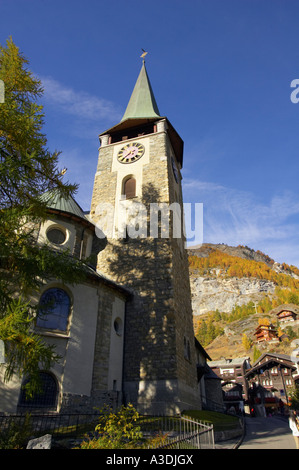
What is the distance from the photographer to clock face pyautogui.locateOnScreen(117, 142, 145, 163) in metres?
25.7

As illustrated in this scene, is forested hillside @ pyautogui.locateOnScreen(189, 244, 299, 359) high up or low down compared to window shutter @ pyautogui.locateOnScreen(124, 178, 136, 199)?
up

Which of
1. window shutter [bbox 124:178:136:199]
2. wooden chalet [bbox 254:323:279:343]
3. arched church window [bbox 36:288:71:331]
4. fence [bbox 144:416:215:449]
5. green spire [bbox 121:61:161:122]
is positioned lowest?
fence [bbox 144:416:215:449]

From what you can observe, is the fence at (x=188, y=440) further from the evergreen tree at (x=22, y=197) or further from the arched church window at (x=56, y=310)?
the arched church window at (x=56, y=310)

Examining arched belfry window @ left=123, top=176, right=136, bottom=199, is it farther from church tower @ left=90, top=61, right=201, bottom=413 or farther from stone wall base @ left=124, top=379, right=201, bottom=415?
stone wall base @ left=124, top=379, right=201, bottom=415

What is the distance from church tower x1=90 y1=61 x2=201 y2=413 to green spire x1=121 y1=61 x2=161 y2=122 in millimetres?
256

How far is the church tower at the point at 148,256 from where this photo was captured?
16.8 m

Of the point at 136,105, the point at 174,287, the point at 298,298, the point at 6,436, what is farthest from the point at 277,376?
the point at 298,298

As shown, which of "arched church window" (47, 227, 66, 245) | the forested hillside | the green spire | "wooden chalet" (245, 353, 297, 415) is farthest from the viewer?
the forested hillside

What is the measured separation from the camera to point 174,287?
19.0m

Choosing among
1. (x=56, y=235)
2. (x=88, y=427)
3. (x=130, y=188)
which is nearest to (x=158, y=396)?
(x=88, y=427)

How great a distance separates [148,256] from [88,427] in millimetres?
10276

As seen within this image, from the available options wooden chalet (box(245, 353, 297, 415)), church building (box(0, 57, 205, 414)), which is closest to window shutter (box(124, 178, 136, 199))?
church building (box(0, 57, 205, 414))

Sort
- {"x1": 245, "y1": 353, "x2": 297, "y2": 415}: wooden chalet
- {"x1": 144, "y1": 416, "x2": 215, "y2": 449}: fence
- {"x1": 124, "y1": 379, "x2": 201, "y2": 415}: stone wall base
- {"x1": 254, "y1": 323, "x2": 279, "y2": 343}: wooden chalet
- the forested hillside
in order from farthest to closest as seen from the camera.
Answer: the forested hillside < {"x1": 254, "y1": 323, "x2": 279, "y2": 343}: wooden chalet < {"x1": 245, "y1": 353, "x2": 297, "y2": 415}: wooden chalet < {"x1": 124, "y1": 379, "x2": 201, "y2": 415}: stone wall base < {"x1": 144, "y1": 416, "x2": 215, "y2": 449}: fence

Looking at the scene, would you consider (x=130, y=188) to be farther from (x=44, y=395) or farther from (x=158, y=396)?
(x=44, y=395)
